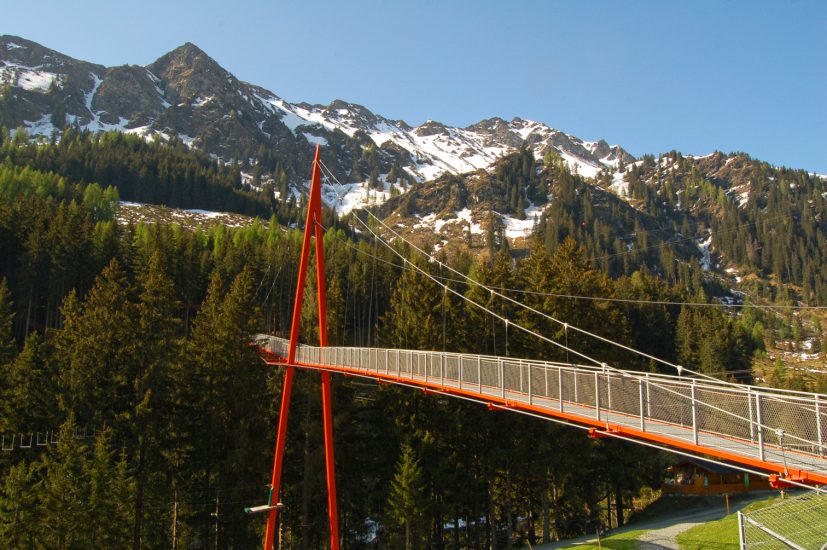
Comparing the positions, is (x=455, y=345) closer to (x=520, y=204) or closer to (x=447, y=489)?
(x=447, y=489)

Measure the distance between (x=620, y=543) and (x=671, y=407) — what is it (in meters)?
14.7

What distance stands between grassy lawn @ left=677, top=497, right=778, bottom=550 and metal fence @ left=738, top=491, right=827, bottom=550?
9.21 metres

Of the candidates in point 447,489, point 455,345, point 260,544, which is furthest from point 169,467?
point 455,345

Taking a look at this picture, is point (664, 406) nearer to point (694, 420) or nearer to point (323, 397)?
point (694, 420)

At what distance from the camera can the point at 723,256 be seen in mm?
192500

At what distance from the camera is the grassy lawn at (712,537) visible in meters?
18.0

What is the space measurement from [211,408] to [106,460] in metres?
5.24

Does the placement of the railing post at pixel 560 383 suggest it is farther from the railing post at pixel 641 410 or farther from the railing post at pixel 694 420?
the railing post at pixel 694 420

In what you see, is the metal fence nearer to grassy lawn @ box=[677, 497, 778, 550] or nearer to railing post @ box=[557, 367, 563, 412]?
railing post @ box=[557, 367, 563, 412]

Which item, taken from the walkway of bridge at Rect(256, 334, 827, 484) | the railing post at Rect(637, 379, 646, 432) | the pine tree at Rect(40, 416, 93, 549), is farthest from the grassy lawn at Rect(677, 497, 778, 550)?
the pine tree at Rect(40, 416, 93, 549)

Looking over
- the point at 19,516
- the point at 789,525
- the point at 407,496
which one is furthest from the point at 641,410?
the point at 19,516

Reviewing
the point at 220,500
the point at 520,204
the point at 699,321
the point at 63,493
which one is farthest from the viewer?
the point at 520,204

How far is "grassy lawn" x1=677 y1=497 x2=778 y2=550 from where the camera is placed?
708 inches

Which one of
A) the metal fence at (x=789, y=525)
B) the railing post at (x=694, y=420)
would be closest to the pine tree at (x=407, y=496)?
the metal fence at (x=789, y=525)
